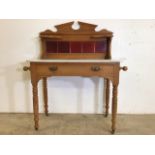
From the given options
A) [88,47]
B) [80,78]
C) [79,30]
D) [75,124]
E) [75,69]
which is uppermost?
[79,30]

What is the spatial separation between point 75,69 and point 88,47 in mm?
445

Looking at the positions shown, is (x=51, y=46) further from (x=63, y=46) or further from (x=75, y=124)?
(x=75, y=124)

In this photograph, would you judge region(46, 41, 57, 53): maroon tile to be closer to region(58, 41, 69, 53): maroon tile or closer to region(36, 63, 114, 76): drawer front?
region(58, 41, 69, 53): maroon tile

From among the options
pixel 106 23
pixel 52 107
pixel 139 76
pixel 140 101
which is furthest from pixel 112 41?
pixel 52 107

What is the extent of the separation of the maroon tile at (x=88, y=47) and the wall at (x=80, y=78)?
8.1 inches

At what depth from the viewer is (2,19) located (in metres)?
2.28

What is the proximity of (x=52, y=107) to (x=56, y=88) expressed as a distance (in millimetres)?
233

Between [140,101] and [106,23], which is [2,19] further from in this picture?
[140,101]

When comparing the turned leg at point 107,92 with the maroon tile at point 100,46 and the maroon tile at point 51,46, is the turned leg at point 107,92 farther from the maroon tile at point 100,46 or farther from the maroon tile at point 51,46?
the maroon tile at point 51,46

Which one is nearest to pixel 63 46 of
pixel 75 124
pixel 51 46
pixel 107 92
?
pixel 51 46

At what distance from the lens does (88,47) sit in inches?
88.2

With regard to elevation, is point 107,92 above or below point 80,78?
below

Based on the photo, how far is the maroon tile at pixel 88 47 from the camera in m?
2.24

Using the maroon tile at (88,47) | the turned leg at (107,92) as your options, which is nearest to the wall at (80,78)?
the turned leg at (107,92)
